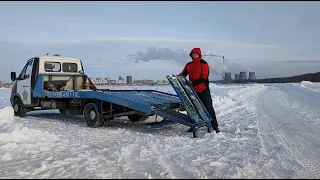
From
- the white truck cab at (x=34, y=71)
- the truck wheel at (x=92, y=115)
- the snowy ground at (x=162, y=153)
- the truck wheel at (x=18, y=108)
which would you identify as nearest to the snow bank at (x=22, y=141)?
the snowy ground at (x=162, y=153)

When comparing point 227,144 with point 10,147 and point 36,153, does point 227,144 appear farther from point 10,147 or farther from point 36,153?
point 10,147

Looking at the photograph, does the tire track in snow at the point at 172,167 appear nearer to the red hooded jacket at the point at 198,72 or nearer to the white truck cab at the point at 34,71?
the red hooded jacket at the point at 198,72

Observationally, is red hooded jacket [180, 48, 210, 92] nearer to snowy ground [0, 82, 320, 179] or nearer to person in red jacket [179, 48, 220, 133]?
person in red jacket [179, 48, 220, 133]

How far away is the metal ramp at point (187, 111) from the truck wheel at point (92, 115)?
1.65 m

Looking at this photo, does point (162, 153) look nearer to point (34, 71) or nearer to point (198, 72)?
point (198, 72)

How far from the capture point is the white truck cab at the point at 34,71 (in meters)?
11.3

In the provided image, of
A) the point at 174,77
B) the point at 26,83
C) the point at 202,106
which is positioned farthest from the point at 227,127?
the point at 26,83

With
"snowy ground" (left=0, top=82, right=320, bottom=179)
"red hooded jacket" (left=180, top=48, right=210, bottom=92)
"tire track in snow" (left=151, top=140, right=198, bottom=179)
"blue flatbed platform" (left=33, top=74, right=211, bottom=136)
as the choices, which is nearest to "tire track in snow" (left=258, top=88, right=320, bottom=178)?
"snowy ground" (left=0, top=82, right=320, bottom=179)

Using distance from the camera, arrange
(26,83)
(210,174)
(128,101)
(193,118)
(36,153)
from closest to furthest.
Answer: (210,174)
(36,153)
(193,118)
(128,101)
(26,83)

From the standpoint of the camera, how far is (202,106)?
778 cm

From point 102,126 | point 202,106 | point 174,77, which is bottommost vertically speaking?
point 102,126

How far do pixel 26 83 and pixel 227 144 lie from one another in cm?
806

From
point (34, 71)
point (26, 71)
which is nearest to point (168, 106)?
point (34, 71)

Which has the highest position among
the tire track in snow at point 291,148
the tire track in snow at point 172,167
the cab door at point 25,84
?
the cab door at point 25,84
